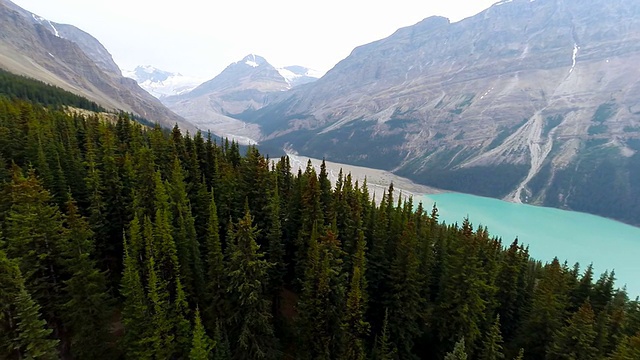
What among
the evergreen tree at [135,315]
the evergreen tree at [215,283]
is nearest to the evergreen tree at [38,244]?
the evergreen tree at [135,315]

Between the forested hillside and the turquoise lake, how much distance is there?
324 feet

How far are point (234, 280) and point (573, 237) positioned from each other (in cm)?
18194

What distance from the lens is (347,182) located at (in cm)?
5259

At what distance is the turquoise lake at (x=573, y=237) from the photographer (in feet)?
418

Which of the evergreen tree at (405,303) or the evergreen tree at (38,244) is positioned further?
the evergreen tree at (405,303)

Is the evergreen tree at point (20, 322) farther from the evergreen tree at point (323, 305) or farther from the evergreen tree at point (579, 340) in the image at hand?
the evergreen tree at point (579, 340)

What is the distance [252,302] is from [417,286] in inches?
732

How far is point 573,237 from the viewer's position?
526 feet

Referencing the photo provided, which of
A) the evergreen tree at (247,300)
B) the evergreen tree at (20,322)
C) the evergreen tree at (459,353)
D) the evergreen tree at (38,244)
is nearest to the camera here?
the evergreen tree at (20,322)

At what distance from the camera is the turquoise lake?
128m

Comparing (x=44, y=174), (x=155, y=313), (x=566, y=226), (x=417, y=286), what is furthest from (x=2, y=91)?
(x=566, y=226)

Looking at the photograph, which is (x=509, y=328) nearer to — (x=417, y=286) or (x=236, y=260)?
(x=417, y=286)

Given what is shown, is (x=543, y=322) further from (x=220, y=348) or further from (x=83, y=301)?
(x=83, y=301)

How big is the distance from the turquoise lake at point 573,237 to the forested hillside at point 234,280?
9881 cm
